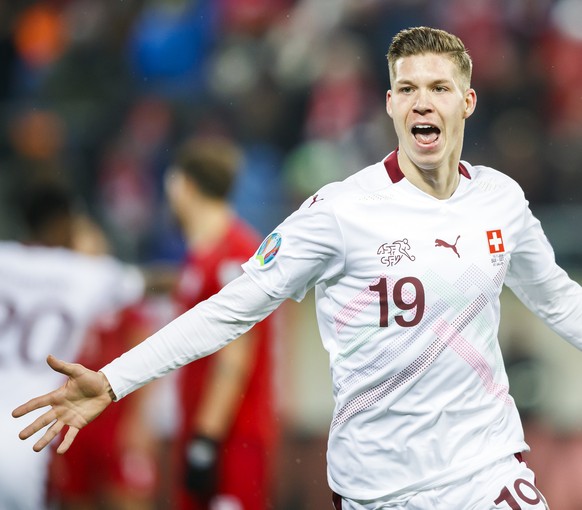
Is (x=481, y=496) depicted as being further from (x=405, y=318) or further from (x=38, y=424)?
(x=38, y=424)

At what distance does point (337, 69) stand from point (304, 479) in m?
3.27

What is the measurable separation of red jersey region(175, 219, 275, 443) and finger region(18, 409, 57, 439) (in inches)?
89.9

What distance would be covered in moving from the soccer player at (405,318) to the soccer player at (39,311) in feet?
7.59

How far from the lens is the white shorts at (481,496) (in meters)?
3.43

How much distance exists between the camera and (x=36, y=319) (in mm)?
5746

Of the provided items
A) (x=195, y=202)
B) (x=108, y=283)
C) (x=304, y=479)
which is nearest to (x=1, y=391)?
(x=108, y=283)

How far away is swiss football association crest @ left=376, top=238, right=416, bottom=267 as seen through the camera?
3.47m

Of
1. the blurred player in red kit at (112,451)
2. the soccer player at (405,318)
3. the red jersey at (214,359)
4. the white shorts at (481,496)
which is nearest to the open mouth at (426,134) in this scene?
the soccer player at (405,318)

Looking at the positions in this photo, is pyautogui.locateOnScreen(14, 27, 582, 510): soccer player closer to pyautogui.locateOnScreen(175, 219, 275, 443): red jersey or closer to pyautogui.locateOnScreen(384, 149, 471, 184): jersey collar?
pyautogui.locateOnScreen(384, 149, 471, 184): jersey collar

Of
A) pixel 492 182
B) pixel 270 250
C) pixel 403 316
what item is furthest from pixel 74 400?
pixel 492 182

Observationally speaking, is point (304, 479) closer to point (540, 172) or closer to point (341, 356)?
point (540, 172)

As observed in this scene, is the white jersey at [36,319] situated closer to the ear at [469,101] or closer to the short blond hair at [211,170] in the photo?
the short blond hair at [211,170]

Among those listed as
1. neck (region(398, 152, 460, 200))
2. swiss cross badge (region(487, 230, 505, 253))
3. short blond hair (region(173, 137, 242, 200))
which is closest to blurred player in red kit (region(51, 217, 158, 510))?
short blond hair (region(173, 137, 242, 200))

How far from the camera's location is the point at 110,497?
6227 mm
